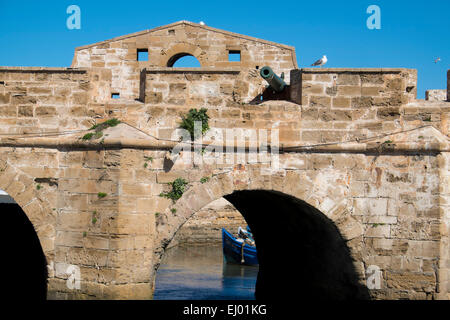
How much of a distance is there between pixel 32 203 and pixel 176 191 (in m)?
1.99

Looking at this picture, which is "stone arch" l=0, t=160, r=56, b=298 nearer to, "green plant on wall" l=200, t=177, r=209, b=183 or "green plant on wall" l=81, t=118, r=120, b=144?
"green plant on wall" l=81, t=118, r=120, b=144

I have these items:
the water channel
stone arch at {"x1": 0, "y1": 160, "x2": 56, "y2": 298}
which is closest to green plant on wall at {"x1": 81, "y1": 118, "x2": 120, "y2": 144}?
stone arch at {"x1": 0, "y1": 160, "x2": 56, "y2": 298}

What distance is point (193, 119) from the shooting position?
26.6 ft

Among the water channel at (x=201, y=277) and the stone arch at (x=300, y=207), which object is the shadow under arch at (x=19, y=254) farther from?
the stone arch at (x=300, y=207)

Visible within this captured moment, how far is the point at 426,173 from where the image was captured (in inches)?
328

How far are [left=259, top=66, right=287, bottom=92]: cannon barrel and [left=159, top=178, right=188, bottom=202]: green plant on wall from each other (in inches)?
77.2

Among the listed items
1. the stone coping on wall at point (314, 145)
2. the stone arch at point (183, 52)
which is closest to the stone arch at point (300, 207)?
the stone coping on wall at point (314, 145)

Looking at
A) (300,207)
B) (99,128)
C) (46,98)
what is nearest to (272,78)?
(300,207)

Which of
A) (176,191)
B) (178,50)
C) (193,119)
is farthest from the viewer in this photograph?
(178,50)

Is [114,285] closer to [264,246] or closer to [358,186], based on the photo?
[358,186]

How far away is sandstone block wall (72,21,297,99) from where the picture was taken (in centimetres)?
1465

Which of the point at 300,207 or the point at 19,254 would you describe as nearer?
the point at 300,207

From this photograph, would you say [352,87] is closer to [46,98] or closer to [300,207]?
[300,207]

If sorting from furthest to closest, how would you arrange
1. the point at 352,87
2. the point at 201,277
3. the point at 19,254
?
1. the point at 201,277
2. the point at 19,254
3. the point at 352,87
